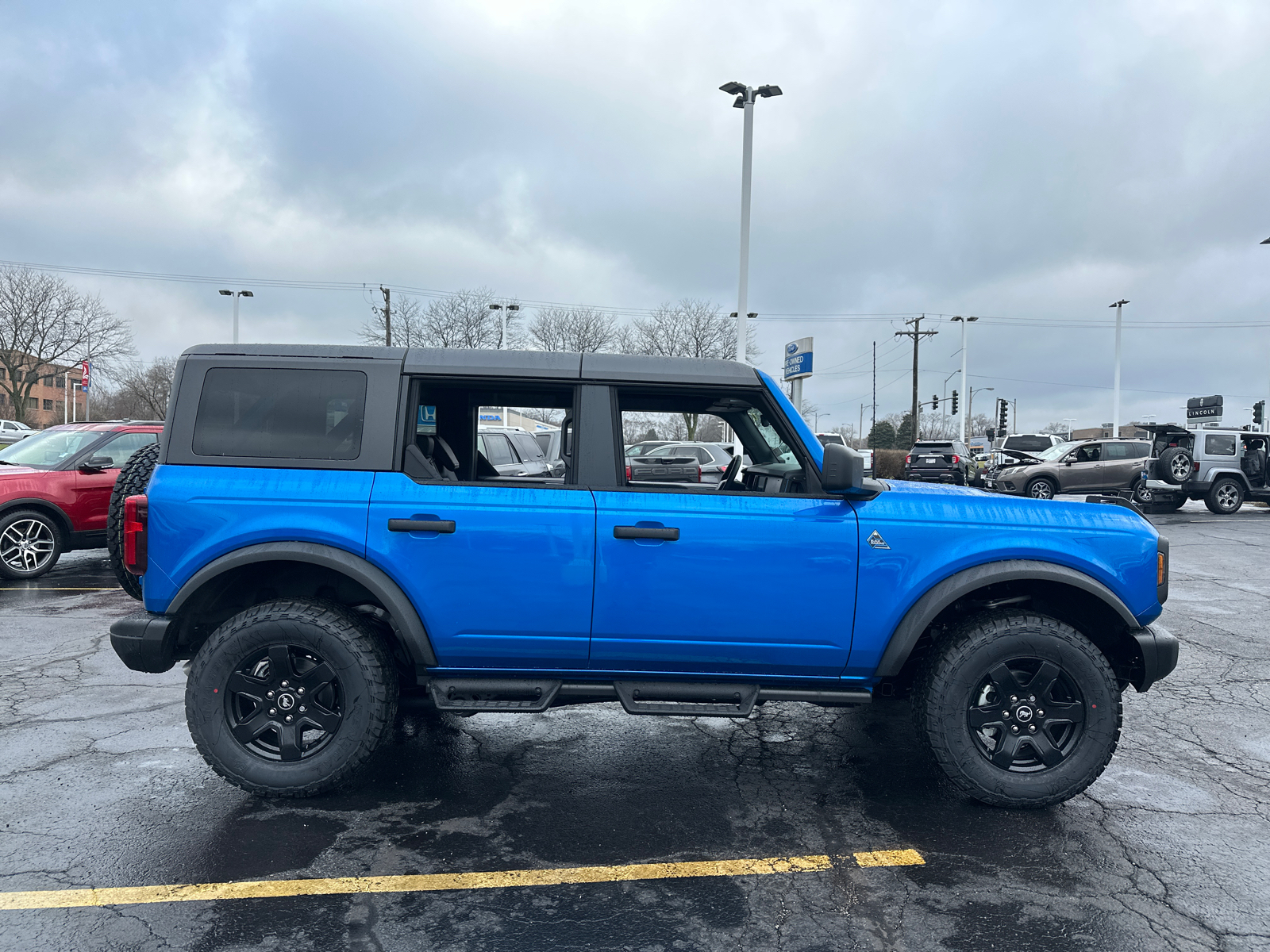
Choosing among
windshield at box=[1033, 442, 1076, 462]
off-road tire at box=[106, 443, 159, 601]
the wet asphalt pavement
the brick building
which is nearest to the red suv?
the wet asphalt pavement

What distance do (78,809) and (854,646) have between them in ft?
11.2

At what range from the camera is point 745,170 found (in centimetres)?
1903

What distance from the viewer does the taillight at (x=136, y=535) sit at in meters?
3.56

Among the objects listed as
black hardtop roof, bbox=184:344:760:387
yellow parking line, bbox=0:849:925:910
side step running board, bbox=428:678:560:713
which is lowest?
yellow parking line, bbox=0:849:925:910

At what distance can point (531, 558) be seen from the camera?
11.3 feet

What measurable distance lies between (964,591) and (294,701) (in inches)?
115

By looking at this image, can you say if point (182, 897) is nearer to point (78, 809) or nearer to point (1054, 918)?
point (78, 809)

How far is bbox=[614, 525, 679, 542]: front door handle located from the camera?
11.3ft

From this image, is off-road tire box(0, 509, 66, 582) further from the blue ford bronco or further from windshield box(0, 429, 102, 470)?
the blue ford bronco

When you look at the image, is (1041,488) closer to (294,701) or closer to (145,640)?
(294,701)

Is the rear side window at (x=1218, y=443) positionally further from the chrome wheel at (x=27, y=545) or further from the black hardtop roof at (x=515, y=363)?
the chrome wheel at (x=27, y=545)

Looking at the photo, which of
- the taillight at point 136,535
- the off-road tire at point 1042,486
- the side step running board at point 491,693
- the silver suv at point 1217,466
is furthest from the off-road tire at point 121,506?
the off-road tire at point 1042,486

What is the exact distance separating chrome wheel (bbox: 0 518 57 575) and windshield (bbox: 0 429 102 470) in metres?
0.68

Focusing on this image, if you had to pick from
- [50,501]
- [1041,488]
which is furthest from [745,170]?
[50,501]
